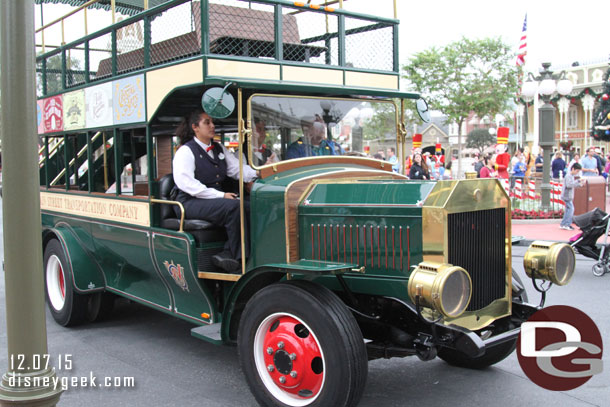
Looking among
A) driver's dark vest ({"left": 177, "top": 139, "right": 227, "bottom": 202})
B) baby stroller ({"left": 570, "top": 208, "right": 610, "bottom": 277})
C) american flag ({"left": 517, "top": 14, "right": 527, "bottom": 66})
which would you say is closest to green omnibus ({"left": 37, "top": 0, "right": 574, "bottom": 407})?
driver's dark vest ({"left": 177, "top": 139, "right": 227, "bottom": 202})

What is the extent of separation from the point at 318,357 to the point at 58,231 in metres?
3.87

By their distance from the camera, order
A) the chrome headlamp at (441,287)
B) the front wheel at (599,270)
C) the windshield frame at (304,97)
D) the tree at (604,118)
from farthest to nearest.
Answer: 1. the tree at (604,118)
2. the front wheel at (599,270)
3. the windshield frame at (304,97)
4. the chrome headlamp at (441,287)

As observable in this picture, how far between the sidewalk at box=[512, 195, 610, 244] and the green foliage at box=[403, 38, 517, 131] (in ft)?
55.4

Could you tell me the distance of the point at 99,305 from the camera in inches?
253

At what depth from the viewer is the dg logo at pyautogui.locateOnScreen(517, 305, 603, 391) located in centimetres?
379

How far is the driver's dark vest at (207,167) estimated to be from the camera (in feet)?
16.4

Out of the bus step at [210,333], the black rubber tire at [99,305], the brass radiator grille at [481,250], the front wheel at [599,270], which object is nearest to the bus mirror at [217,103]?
the bus step at [210,333]

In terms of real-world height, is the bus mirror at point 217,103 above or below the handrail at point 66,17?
below

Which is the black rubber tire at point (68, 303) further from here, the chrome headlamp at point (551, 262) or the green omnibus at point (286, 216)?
the chrome headlamp at point (551, 262)

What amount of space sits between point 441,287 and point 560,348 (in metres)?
1.10

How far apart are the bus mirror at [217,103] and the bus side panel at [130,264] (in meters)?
1.60

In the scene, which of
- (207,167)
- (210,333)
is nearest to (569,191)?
(207,167)

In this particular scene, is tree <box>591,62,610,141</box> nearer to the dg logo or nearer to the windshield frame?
the windshield frame

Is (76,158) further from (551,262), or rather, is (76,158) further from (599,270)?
(599,270)
